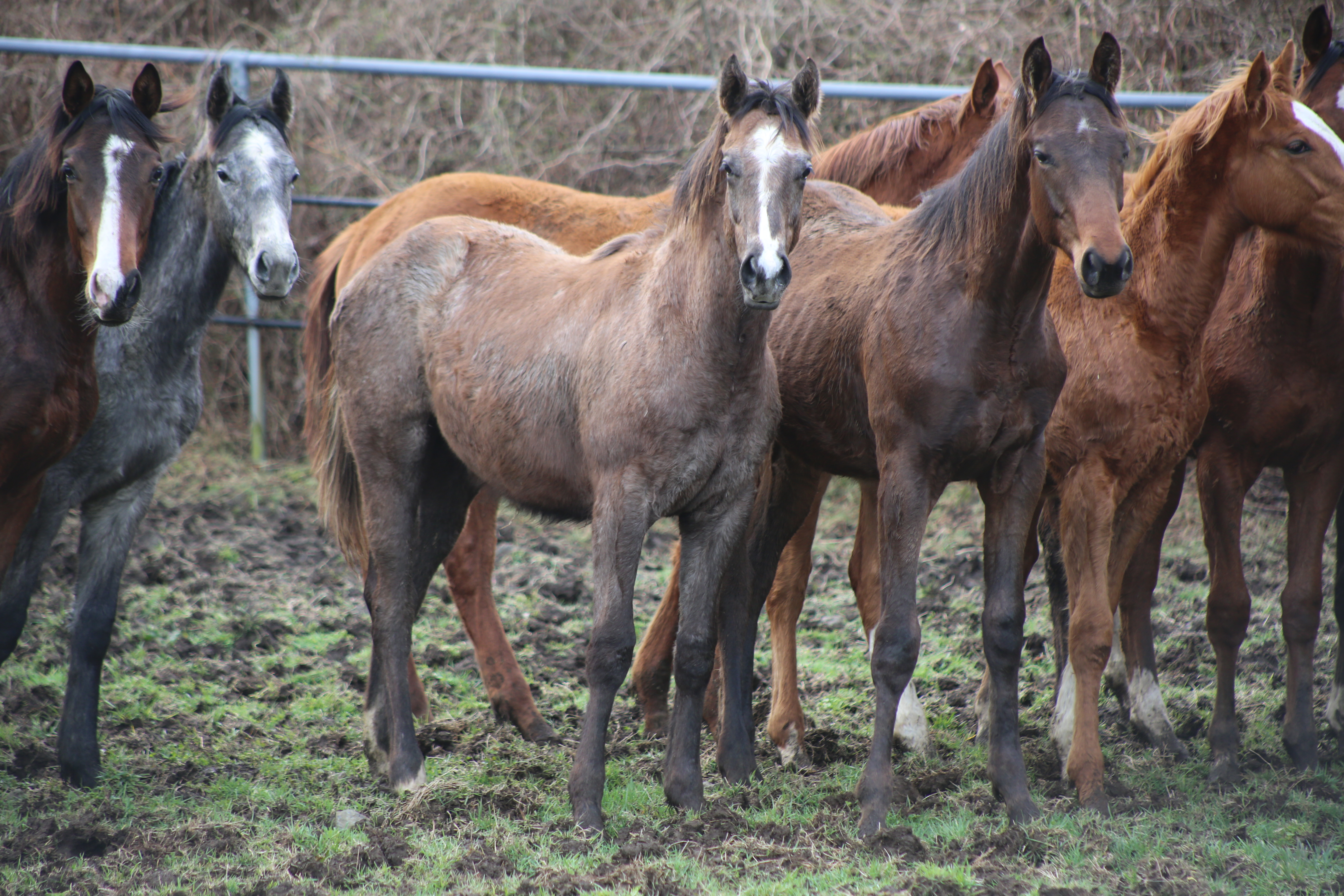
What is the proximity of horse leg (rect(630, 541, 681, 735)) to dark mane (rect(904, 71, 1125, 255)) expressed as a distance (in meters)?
1.72

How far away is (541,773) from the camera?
4309mm

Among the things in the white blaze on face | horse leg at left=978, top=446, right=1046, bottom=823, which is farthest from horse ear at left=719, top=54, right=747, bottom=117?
the white blaze on face

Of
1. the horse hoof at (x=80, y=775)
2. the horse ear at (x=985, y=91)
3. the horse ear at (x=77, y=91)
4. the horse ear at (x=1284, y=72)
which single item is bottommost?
the horse hoof at (x=80, y=775)

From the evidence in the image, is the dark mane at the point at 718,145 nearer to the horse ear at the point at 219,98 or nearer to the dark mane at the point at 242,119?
the dark mane at the point at 242,119

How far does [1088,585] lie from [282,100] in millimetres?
3653

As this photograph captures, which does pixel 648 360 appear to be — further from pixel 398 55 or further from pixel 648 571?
pixel 398 55

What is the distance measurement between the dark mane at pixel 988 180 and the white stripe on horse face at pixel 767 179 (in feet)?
2.34

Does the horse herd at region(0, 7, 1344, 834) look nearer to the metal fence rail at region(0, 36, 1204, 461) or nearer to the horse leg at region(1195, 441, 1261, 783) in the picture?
the horse leg at region(1195, 441, 1261, 783)

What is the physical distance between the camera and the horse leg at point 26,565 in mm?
4246

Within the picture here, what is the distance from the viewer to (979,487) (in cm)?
402

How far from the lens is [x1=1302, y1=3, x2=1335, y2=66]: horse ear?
4512 mm

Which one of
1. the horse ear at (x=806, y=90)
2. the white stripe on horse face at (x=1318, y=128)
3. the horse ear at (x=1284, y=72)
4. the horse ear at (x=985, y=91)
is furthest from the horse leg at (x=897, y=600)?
the horse ear at (x=985, y=91)

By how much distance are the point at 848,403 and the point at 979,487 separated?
0.56 m

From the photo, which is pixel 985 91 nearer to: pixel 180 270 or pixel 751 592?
pixel 751 592
